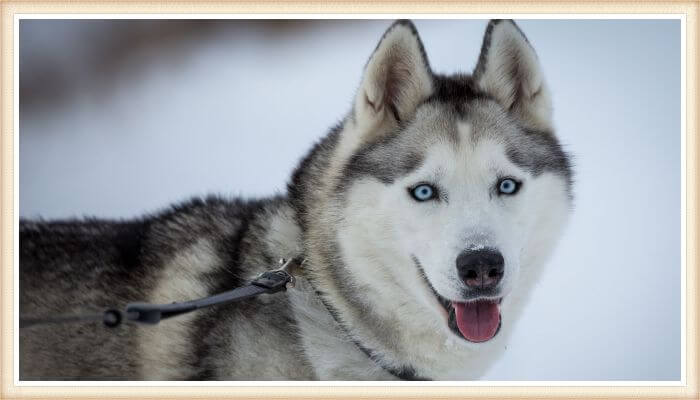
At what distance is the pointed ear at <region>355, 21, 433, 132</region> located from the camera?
2461 mm

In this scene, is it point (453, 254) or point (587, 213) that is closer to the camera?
point (453, 254)

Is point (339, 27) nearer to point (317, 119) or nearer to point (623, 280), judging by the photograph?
point (317, 119)

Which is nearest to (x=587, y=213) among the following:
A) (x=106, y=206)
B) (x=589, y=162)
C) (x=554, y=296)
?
(x=589, y=162)

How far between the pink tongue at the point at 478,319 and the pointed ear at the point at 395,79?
2.38ft

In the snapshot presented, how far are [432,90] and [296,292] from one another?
0.90 m

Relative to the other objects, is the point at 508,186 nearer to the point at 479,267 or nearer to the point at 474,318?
the point at 479,267

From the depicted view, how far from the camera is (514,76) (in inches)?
104

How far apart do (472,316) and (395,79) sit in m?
0.89

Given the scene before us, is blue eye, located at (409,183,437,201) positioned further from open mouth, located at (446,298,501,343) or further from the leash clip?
the leash clip

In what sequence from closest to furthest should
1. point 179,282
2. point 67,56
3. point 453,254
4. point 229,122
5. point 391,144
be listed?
point 453,254 < point 391,144 < point 179,282 < point 67,56 < point 229,122

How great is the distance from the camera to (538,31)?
11.3 feet

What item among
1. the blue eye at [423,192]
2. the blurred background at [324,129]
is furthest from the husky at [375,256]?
the blurred background at [324,129]

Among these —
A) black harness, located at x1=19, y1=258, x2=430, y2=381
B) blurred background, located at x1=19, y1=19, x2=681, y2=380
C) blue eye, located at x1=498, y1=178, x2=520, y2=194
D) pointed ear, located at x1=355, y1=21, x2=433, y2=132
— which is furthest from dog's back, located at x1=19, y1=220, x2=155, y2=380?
blue eye, located at x1=498, y1=178, x2=520, y2=194

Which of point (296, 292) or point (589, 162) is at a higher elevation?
point (589, 162)
